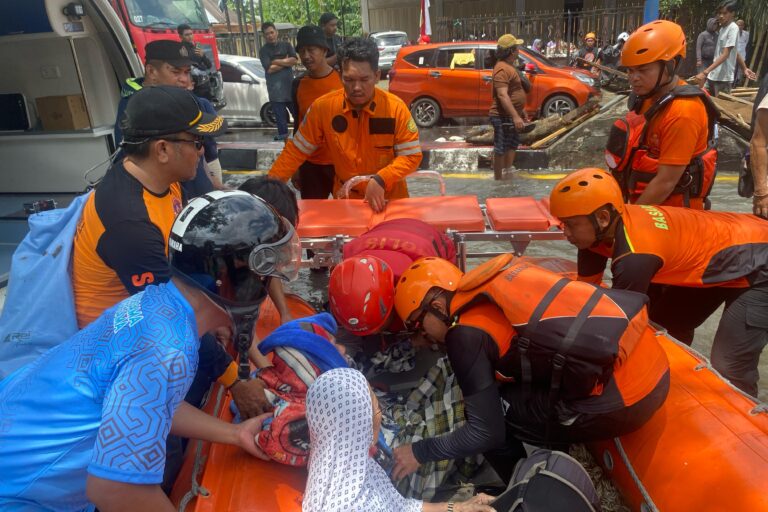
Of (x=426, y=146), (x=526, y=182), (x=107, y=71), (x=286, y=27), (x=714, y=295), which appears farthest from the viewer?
(x=286, y=27)

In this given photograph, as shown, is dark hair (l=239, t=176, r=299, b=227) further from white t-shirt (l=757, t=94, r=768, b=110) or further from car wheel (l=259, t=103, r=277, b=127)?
car wheel (l=259, t=103, r=277, b=127)

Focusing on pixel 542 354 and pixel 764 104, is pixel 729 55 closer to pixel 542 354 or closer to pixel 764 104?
pixel 764 104

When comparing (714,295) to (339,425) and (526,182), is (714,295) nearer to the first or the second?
(339,425)

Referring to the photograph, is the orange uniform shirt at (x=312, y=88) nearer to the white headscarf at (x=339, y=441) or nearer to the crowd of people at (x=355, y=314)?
→ the crowd of people at (x=355, y=314)

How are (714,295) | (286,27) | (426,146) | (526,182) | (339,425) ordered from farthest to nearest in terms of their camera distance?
(286,27)
(426,146)
(526,182)
(714,295)
(339,425)

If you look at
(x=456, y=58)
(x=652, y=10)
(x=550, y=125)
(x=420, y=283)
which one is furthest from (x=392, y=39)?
(x=420, y=283)

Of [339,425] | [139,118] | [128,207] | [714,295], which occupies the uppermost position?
[139,118]

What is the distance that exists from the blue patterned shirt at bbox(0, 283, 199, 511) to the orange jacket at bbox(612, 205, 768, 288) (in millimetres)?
1944

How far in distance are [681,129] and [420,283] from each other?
5.85ft

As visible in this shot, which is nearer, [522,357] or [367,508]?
[367,508]

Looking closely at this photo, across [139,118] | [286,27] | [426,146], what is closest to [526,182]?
[426,146]

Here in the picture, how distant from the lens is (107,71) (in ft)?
19.2

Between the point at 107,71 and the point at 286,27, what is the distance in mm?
16586

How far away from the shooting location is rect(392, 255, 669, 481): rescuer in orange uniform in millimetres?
1858
